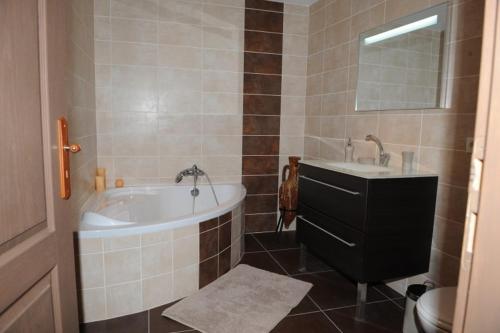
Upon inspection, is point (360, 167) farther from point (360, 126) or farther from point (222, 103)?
point (222, 103)

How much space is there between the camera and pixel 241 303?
85.4 inches

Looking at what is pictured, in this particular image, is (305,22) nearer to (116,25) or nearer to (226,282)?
(116,25)

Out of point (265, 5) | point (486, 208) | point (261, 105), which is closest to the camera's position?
point (486, 208)

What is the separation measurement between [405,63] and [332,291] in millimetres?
1701

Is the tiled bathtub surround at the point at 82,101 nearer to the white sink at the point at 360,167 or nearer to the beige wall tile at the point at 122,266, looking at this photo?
the beige wall tile at the point at 122,266

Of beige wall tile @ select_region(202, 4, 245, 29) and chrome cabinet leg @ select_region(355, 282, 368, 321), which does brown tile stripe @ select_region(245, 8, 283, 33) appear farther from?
chrome cabinet leg @ select_region(355, 282, 368, 321)

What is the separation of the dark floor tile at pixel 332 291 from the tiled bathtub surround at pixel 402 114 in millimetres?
357

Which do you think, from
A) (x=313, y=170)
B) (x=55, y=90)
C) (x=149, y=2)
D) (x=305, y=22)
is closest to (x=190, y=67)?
(x=149, y=2)

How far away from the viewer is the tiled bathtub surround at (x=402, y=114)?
1.88 meters

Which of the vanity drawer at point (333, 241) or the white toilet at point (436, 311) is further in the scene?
the vanity drawer at point (333, 241)

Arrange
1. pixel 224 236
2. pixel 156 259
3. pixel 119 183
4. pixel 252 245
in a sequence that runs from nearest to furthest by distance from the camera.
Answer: pixel 156 259 < pixel 224 236 < pixel 119 183 < pixel 252 245

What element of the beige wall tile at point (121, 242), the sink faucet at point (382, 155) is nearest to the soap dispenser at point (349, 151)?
the sink faucet at point (382, 155)

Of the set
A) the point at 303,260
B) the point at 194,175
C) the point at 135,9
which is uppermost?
the point at 135,9

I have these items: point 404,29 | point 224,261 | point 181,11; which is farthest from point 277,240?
point 181,11
